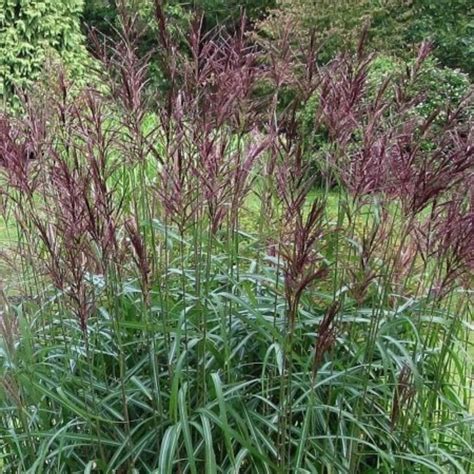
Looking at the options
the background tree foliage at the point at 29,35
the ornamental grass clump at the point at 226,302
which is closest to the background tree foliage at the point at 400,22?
the background tree foliage at the point at 29,35

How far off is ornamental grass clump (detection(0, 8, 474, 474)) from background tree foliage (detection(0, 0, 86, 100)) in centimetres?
844

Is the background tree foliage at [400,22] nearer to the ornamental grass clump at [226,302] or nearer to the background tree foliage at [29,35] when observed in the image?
the background tree foliage at [29,35]

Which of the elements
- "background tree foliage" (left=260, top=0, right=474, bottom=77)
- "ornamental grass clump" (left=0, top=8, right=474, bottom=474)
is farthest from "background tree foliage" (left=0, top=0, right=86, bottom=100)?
"ornamental grass clump" (left=0, top=8, right=474, bottom=474)

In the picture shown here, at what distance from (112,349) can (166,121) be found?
2.51ft

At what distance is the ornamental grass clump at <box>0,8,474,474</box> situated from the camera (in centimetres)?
210

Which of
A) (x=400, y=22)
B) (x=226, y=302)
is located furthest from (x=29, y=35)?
(x=226, y=302)

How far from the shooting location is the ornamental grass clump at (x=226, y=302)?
2.10 m

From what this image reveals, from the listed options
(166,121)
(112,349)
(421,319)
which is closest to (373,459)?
(421,319)

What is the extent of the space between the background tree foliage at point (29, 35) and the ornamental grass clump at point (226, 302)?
8440 millimetres

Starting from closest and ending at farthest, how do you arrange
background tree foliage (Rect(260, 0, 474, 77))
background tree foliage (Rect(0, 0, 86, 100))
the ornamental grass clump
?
the ornamental grass clump → background tree foliage (Rect(0, 0, 86, 100)) → background tree foliage (Rect(260, 0, 474, 77))

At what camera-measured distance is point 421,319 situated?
2.46m

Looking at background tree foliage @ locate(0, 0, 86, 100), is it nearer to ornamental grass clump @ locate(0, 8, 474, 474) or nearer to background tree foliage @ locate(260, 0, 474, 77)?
background tree foliage @ locate(260, 0, 474, 77)

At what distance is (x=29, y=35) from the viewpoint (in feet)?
35.1

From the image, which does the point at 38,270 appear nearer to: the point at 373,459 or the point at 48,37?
the point at 373,459
